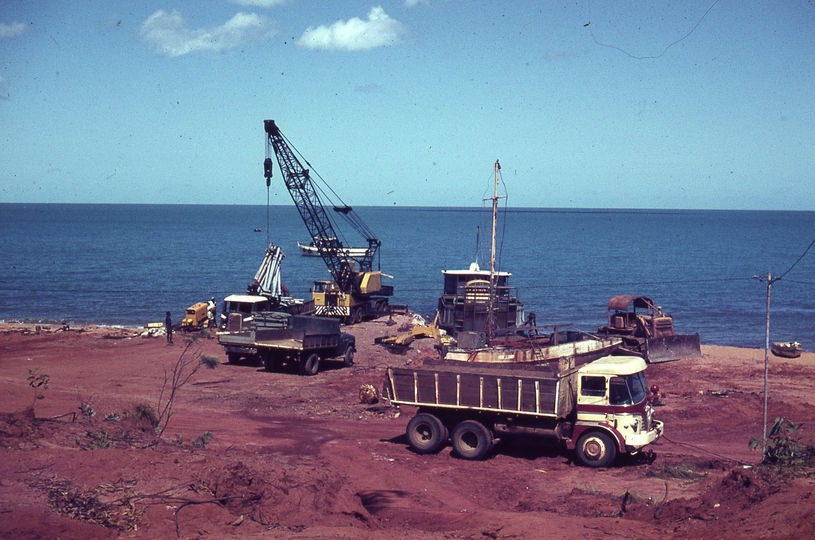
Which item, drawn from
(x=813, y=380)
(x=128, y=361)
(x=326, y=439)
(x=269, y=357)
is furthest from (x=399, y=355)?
(x=813, y=380)

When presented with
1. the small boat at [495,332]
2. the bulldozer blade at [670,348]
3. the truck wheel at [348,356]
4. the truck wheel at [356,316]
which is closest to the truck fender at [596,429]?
the small boat at [495,332]

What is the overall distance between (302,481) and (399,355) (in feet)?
67.3

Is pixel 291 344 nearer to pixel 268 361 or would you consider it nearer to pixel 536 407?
pixel 268 361

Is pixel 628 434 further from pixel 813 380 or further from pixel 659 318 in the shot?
pixel 659 318

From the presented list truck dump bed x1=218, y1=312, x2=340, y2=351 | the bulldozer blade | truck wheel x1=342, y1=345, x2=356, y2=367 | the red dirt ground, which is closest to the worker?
truck dump bed x1=218, y1=312, x2=340, y2=351

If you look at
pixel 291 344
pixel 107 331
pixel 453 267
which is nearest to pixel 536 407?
pixel 291 344

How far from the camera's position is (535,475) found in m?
15.4

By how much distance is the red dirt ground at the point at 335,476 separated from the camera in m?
10.1

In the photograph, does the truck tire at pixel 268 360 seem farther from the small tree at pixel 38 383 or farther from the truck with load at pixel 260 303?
the small tree at pixel 38 383

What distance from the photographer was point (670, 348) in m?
32.5

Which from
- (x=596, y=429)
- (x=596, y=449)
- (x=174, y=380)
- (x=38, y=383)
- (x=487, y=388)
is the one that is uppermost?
A: (x=174, y=380)

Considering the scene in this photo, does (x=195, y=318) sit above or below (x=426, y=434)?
below

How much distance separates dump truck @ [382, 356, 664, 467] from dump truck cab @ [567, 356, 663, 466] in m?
0.02

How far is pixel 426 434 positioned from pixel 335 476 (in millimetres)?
4117
